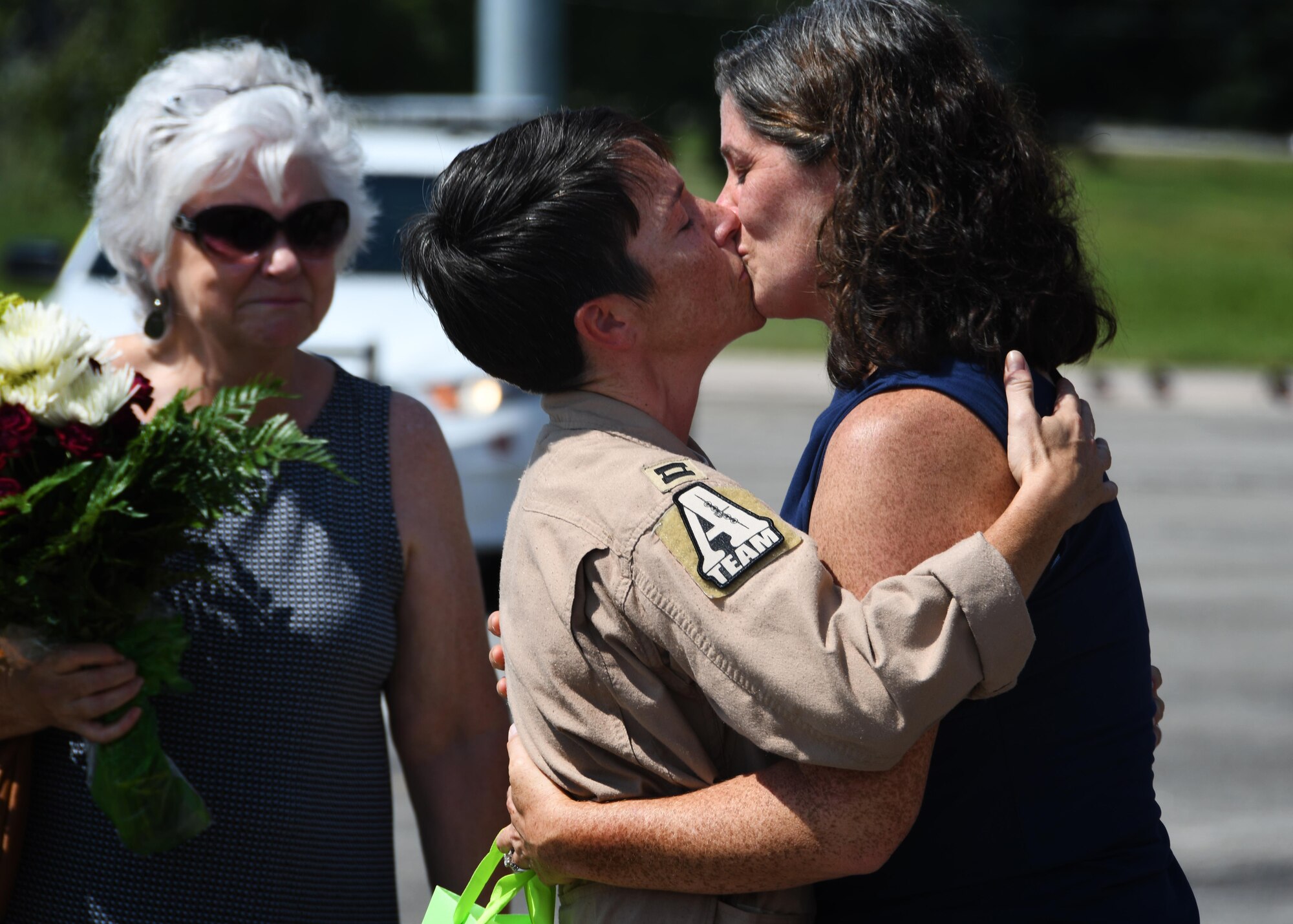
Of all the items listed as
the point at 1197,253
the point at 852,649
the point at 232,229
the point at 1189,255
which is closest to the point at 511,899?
the point at 852,649

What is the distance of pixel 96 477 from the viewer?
7.18 ft

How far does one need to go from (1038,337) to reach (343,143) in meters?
1.61

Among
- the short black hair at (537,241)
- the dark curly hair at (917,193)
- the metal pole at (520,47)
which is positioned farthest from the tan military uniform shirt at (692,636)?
the metal pole at (520,47)

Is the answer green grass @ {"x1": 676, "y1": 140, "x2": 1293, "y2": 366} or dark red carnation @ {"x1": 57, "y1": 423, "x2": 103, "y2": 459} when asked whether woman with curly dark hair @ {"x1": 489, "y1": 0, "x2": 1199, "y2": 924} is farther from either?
dark red carnation @ {"x1": 57, "y1": 423, "x2": 103, "y2": 459}

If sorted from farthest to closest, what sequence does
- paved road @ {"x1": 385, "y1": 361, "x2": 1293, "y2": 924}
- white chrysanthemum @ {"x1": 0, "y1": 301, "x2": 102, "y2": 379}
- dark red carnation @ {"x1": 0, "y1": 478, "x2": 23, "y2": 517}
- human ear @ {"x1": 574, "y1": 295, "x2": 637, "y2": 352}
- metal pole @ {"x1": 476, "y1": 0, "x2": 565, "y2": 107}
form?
metal pole @ {"x1": 476, "y1": 0, "x2": 565, "y2": 107}, paved road @ {"x1": 385, "y1": 361, "x2": 1293, "y2": 924}, white chrysanthemum @ {"x1": 0, "y1": 301, "x2": 102, "y2": 379}, dark red carnation @ {"x1": 0, "y1": 478, "x2": 23, "y2": 517}, human ear @ {"x1": 574, "y1": 295, "x2": 637, "y2": 352}

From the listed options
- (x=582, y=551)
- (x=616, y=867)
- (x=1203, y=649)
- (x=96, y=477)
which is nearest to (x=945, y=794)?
(x=616, y=867)

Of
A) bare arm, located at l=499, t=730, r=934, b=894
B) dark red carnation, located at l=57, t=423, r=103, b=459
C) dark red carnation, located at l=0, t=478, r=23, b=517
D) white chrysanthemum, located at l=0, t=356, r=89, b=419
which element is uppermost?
white chrysanthemum, located at l=0, t=356, r=89, b=419

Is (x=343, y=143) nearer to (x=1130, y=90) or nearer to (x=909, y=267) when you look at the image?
(x=909, y=267)

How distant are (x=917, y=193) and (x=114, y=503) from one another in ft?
4.02

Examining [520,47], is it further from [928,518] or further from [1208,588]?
[928,518]

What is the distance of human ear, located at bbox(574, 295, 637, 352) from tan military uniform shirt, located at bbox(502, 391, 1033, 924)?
0.07 metres

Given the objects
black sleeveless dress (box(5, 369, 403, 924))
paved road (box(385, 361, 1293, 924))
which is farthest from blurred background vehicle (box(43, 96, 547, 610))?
black sleeveless dress (box(5, 369, 403, 924))

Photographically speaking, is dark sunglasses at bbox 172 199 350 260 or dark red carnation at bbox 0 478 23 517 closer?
dark red carnation at bbox 0 478 23 517

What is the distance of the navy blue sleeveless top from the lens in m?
1.76
